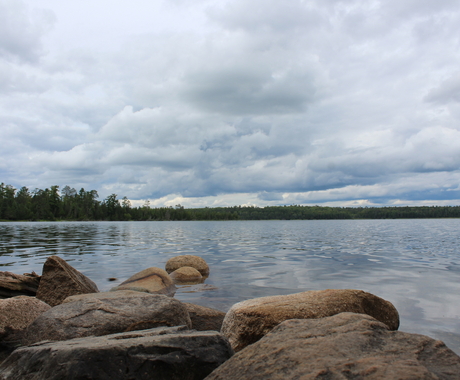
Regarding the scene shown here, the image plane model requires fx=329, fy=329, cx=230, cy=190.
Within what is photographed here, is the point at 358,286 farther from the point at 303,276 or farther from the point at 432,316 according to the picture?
the point at 432,316

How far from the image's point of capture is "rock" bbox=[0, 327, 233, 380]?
3378 mm

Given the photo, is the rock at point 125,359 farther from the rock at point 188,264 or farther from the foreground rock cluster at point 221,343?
the rock at point 188,264

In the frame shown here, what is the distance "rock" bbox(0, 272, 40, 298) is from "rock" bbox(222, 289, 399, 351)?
6.21 meters

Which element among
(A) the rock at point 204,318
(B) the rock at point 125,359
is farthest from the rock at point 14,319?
(A) the rock at point 204,318

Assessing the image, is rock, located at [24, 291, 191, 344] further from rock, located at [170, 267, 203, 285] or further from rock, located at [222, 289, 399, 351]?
rock, located at [170, 267, 203, 285]

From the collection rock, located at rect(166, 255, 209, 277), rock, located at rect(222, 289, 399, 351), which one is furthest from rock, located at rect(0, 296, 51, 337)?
rock, located at rect(166, 255, 209, 277)

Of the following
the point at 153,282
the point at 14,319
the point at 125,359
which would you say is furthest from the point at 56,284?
the point at 125,359

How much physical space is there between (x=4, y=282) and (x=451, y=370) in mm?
9868

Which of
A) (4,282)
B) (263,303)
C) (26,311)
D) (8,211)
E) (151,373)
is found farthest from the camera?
(8,211)

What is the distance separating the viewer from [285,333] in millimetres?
4105

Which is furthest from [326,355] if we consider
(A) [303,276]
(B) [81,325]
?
(A) [303,276]

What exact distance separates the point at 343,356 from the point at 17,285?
29.6 ft

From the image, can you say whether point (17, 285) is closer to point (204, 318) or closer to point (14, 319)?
point (14, 319)

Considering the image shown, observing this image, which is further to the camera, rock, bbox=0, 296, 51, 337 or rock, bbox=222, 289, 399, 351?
rock, bbox=0, 296, 51, 337
